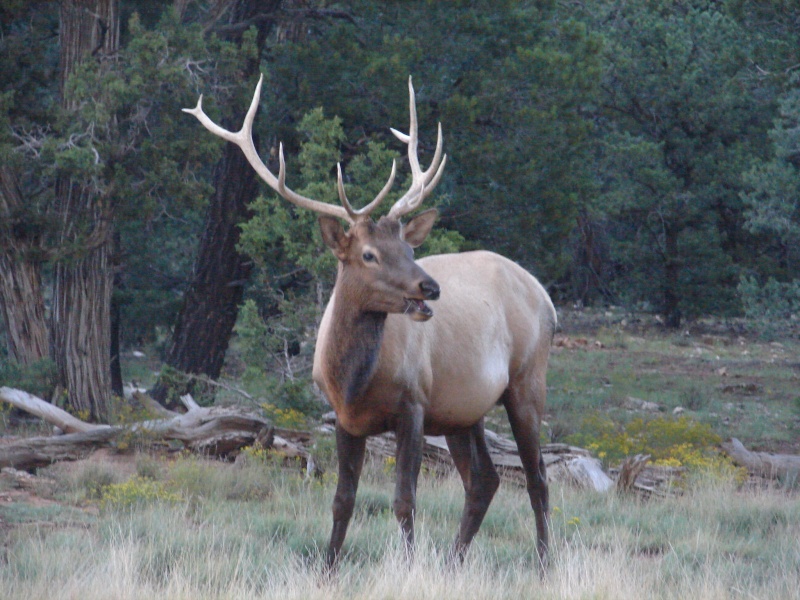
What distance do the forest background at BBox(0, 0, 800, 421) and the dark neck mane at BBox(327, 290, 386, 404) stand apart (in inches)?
200

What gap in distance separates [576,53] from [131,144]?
5.56 metres

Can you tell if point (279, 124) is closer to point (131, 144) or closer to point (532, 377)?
point (131, 144)

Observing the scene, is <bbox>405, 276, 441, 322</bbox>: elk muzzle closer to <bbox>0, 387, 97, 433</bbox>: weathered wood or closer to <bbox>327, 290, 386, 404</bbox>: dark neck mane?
<bbox>327, 290, 386, 404</bbox>: dark neck mane

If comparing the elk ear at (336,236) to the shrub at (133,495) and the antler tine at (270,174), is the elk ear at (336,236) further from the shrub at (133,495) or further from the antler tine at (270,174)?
the shrub at (133,495)

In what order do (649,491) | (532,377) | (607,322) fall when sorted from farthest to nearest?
(607,322) → (649,491) → (532,377)

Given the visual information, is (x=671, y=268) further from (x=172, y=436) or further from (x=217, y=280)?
(x=172, y=436)

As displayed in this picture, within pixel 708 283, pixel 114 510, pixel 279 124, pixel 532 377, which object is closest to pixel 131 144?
pixel 279 124

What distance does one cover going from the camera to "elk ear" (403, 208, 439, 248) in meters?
7.04

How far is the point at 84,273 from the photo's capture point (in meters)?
12.9

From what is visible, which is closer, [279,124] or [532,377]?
[532,377]

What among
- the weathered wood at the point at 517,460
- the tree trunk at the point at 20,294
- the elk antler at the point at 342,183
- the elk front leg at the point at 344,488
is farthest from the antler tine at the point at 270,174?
the tree trunk at the point at 20,294

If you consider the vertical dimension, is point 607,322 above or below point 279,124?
below

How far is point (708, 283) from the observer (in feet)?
84.2

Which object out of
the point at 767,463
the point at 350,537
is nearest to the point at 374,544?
the point at 350,537
